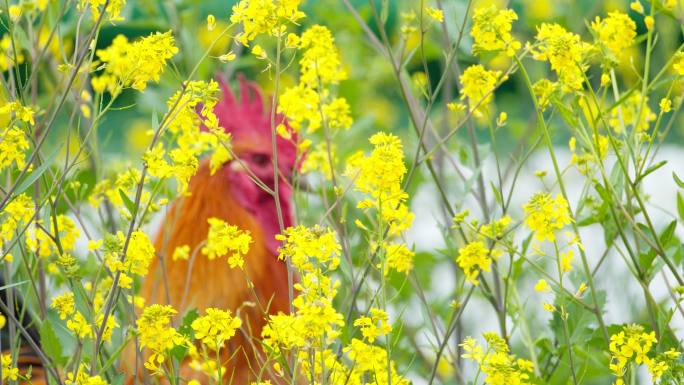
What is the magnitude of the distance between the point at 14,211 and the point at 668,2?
0.84 meters

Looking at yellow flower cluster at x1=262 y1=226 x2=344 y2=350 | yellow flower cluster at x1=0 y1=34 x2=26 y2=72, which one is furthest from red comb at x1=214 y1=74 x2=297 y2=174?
yellow flower cluster at x1=262 y1=226 x2=344 y2=350

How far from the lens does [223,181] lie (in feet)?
7.39

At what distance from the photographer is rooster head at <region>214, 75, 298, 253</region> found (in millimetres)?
2234

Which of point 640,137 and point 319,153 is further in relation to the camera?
point 319,153

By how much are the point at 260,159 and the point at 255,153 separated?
0.02 m

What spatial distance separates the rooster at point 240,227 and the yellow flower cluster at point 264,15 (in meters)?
0.56

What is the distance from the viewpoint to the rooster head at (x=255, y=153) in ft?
7.33

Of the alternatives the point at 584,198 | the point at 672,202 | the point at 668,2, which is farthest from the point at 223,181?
the point at 672,202

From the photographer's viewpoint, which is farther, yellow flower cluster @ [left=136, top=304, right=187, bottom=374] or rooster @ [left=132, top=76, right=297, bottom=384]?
rooster @ [left=132, top=76, right=297, bottom=384]

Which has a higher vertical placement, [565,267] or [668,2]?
[668,2]

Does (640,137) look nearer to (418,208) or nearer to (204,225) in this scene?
(204,225)

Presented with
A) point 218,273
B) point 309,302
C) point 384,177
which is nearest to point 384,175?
point 384,177

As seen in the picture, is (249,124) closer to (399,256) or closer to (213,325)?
(399,256)

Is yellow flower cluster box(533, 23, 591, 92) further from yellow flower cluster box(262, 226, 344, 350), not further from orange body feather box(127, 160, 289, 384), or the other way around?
orange body feather box(127, 160, 289, 384)
